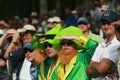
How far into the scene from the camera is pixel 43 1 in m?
26.8

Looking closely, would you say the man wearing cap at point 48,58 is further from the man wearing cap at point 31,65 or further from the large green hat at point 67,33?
the man wearing cap at point 31,65

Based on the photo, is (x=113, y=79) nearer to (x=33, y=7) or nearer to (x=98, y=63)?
(x=98, y=63)

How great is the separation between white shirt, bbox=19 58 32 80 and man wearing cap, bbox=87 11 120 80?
2.40 meters

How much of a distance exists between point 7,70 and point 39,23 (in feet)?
37.3

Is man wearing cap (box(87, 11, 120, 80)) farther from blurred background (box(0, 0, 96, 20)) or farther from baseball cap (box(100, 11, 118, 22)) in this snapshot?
blurred background (box(0, 0, 96, 20))

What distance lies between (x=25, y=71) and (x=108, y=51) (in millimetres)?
2985

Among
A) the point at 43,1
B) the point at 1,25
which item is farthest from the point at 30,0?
the point at 1,25

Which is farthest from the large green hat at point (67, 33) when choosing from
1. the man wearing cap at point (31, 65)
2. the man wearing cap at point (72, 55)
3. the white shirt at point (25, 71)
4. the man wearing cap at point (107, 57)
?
the white shirt at point (25, 71)

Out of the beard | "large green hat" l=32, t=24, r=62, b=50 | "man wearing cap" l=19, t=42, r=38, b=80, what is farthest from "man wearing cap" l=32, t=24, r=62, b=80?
the beard

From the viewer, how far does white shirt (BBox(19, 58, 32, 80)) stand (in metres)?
10.6

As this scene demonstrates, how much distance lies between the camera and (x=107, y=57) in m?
8.09

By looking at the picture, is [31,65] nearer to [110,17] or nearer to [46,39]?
[46,39]

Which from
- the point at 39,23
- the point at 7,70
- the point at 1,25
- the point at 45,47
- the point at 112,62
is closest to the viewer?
the point at 112,62

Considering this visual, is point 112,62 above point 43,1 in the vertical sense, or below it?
above
